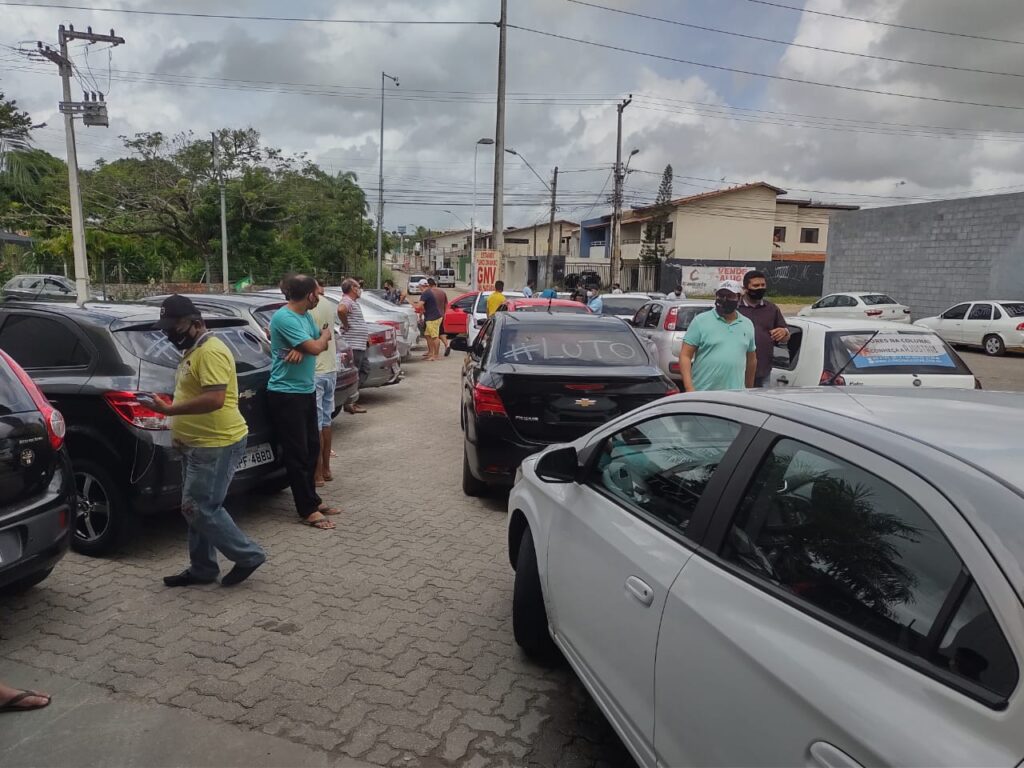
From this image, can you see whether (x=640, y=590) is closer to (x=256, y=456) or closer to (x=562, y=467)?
(x=562, y=467)

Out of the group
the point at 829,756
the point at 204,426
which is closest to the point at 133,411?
the point at 204,426

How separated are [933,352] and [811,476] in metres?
5.00

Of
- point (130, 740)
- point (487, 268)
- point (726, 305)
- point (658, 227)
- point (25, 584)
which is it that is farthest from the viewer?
point (658, 227)

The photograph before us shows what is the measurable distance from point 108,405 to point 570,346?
341 cm

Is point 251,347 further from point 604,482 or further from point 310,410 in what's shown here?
point 604,482

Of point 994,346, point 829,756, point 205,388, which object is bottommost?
point 994,346

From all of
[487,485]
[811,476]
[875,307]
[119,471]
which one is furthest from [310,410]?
[875,307]

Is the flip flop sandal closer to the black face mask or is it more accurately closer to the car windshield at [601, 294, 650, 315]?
the black face mask

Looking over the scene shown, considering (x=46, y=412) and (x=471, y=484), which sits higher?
(x=46, y=412)

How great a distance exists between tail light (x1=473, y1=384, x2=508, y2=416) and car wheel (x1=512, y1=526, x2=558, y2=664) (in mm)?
2021

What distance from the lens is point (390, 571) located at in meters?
4.48

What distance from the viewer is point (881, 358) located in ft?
19.9

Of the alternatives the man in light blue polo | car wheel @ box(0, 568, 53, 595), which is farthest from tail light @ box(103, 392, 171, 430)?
the man in light blue polo

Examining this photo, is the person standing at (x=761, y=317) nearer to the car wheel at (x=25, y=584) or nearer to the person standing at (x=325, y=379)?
the person standing at (x=325, y=379)
